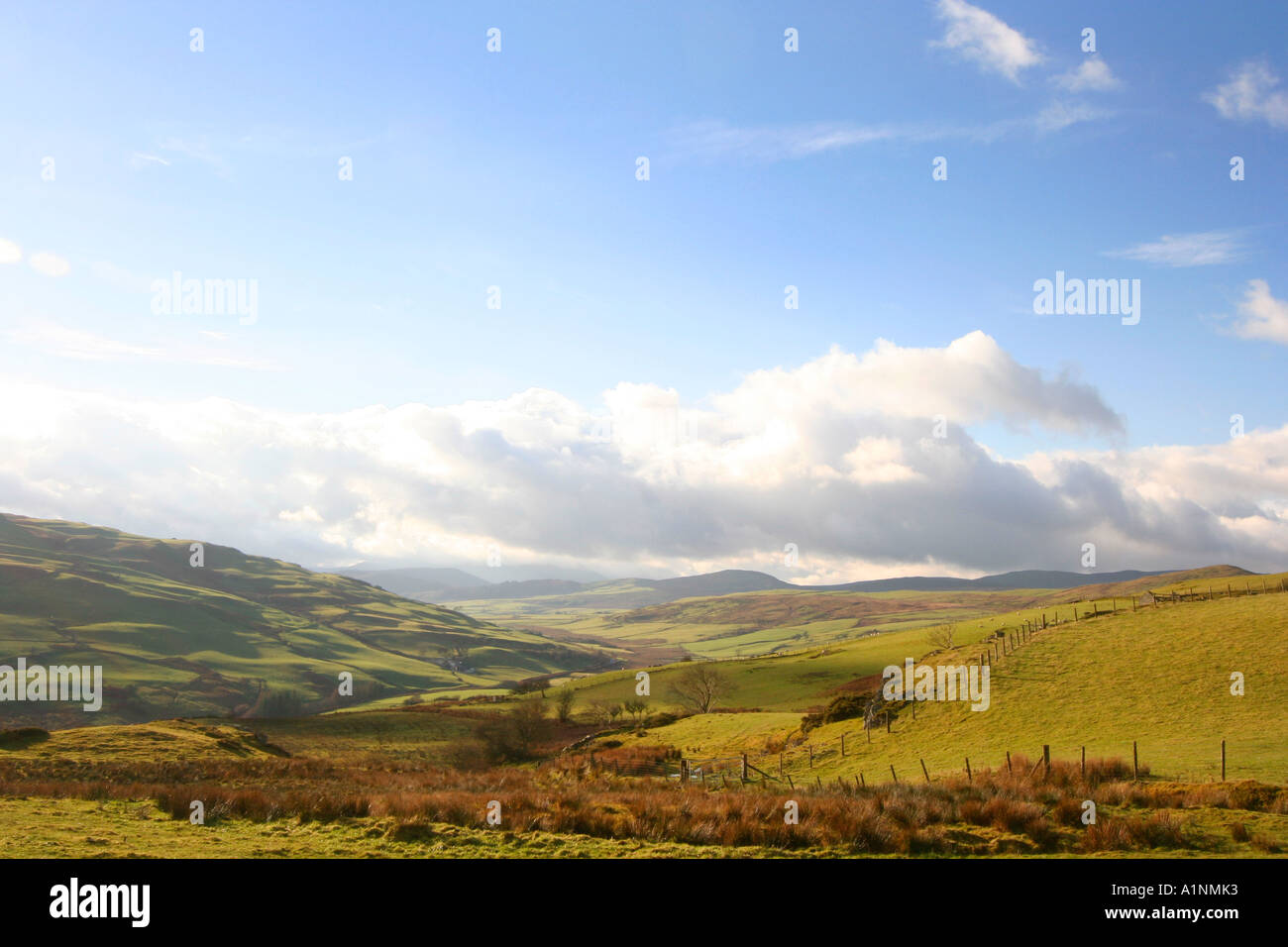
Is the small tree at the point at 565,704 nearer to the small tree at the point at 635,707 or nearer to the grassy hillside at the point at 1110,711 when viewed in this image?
the small tree at the point at 635,707

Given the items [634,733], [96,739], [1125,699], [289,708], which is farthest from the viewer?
[289,708]

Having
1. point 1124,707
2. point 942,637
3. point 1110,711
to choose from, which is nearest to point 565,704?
point 942,637

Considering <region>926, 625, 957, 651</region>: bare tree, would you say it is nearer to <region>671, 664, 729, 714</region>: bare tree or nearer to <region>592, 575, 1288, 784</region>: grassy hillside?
<region>671, 664, 729, 714</region>: bare tree

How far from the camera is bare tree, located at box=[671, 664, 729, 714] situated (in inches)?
3467

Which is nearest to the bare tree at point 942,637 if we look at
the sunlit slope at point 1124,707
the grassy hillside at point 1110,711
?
the grassy hillside at point 1110,711

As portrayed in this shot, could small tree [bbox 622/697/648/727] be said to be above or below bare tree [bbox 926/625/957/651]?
below

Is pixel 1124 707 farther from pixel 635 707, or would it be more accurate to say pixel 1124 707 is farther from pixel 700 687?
pixel 635 707

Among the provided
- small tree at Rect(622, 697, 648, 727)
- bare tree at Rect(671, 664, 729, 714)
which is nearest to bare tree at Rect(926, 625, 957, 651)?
bare tree at Rect(671, 664, 729, 714)

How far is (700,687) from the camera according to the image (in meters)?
90.6
